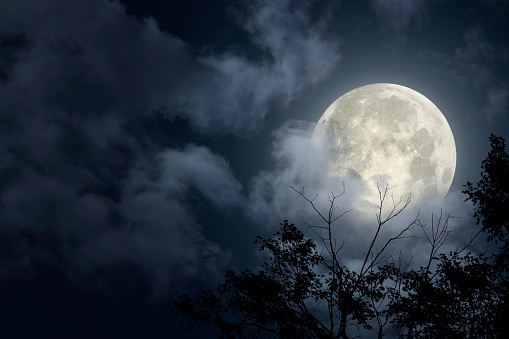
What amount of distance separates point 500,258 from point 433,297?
2.92m

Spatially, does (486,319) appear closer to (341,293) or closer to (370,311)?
(370,311)

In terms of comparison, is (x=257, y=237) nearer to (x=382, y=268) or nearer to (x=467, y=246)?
(x=382, y=268)

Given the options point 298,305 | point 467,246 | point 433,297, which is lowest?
point 298,305

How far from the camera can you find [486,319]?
1110cm

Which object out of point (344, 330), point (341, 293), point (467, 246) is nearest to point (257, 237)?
point (341, 293)

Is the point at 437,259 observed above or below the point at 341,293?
above

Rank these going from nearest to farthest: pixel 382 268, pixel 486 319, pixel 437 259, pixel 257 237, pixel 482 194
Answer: pixel 486 319, pixel 482 194, pixel 437 259, pixel 382 268, pixel 257 237

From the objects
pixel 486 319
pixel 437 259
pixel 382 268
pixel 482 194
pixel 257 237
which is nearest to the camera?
pixel 486 319

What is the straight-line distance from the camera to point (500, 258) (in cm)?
1147

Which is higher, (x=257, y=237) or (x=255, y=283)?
(x=257, y=237)

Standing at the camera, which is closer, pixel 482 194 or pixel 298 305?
pixel 482 194

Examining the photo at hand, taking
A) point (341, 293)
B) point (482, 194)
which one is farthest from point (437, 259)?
point (341, 293)

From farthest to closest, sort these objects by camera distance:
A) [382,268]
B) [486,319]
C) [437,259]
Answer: [382,268] → [437,259] → [486,319]

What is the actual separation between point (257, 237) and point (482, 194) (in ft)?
32.1
